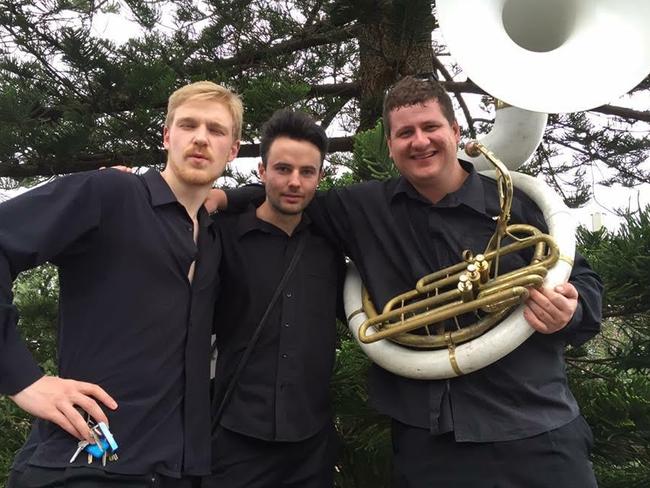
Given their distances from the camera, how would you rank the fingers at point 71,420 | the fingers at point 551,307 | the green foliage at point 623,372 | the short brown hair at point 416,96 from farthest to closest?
1. the green foliage at point 623,372
2. the short brown hair at point 416,96
3. the fingers at point 551,307
4. the fingers at point 71,420

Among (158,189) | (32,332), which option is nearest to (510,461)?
(158,189)

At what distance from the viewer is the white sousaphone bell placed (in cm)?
129

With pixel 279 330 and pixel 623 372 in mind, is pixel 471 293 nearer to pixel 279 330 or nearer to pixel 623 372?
pixel 279 330

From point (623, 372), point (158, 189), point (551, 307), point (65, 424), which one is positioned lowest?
point (65, 424)

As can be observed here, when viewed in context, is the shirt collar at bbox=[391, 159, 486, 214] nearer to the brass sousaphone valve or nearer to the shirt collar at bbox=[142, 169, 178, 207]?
the brass sousaphone valve

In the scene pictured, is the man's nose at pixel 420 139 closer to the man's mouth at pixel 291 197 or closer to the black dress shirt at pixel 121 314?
the man's mouth at pixel 291 197

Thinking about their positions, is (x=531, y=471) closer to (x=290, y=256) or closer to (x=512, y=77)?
(x=290, y=256)

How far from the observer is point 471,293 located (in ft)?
4.13

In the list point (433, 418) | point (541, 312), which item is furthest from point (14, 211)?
point (541, 312)

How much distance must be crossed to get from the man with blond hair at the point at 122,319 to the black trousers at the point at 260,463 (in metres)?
0.09

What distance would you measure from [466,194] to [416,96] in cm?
26

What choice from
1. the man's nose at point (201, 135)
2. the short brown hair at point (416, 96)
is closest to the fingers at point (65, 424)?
the man's nose at point (201, 135)

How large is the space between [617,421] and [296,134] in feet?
3.89

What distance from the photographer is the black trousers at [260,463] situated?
4.36 feet
